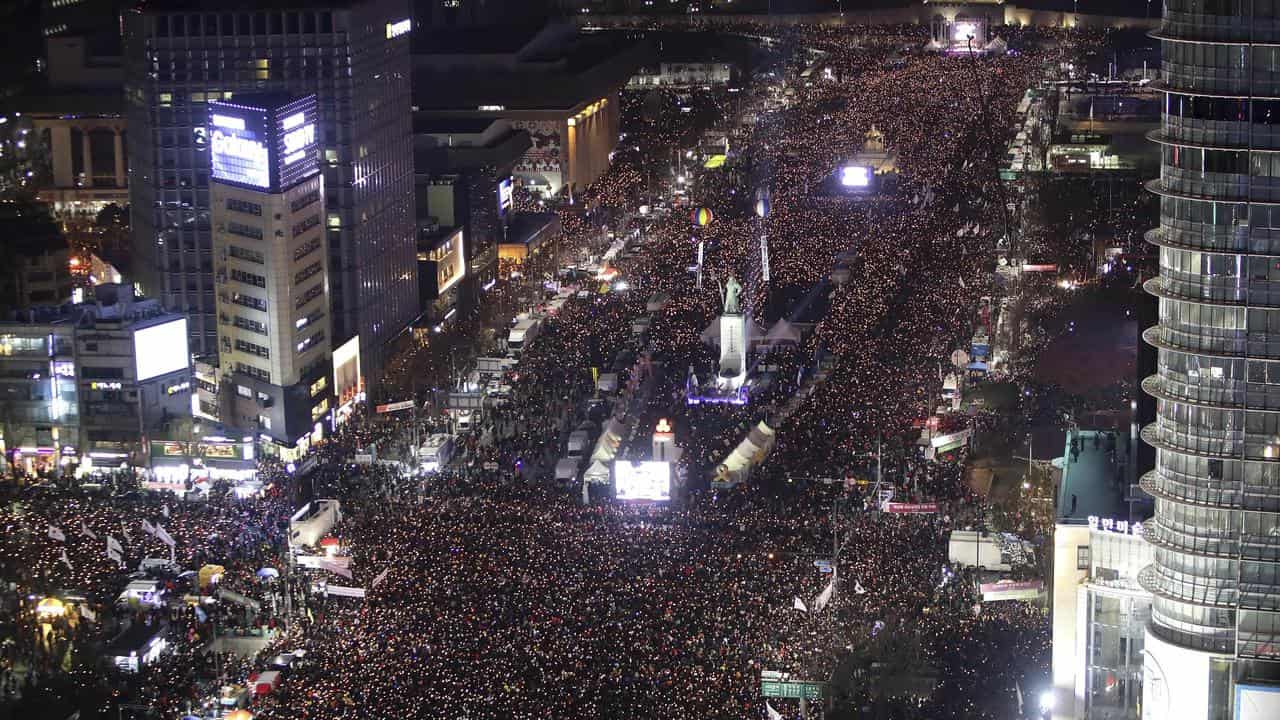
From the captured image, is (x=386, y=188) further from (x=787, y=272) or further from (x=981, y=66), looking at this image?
(x=981, y=66)

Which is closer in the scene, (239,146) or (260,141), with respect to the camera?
(260,141)

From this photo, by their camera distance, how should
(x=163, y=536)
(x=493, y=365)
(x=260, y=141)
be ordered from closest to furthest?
(x=163, y=536)
(x=260, y=141)
(x=493, y=365)

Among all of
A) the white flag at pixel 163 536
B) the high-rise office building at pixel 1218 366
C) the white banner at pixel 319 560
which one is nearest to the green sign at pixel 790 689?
the high-rise office building at pixel 1218 366

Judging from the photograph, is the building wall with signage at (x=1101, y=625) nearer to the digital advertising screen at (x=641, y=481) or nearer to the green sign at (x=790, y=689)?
the green sign at (x=790, y=689)

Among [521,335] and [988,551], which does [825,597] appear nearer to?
[988,551]

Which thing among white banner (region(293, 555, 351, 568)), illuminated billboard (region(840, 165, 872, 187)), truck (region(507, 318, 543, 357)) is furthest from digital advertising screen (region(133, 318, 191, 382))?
illuminated billboard (region(840, 165, 872, 187))

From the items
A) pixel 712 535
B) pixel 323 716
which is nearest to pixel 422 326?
pixel 712 535

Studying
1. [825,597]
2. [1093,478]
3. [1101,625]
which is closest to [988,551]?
[1093,478]
